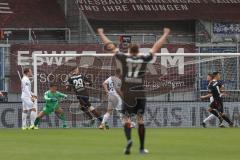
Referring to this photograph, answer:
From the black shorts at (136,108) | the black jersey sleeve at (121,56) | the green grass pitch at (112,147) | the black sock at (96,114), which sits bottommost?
the green grass pitch at (112,147)

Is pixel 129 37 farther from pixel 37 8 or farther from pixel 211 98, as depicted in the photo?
pixel 211 98

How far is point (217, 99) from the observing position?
1137 inches

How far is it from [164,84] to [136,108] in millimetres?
15009

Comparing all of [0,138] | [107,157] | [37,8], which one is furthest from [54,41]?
[107,157]

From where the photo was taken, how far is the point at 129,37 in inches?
1464

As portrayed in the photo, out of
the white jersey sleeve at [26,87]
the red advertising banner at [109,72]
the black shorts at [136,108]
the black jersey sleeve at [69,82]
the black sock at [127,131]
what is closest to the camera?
the black shorts at [136,108]

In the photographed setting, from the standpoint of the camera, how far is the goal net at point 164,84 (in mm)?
29938

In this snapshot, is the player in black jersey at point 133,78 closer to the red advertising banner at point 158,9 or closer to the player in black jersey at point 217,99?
the player in black jersey at point 217,99

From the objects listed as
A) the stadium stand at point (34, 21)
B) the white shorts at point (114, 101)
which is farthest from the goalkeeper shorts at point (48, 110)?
the stadium stand at point (34, 21)

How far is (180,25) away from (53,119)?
13897 millimetres

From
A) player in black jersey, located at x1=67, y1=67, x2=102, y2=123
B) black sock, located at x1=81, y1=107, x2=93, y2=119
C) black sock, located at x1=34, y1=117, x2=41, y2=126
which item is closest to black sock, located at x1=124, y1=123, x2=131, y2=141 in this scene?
black sock, located at x1=34, y1=117, x2=41, y2=126

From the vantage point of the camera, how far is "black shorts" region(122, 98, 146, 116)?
1608cm

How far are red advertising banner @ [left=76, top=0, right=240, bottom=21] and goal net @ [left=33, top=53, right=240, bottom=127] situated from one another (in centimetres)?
916

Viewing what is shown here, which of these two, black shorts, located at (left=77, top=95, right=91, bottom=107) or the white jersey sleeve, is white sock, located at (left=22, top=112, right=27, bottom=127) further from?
black shorts, located at (left=77, top=95, right=91, bottom=107)
